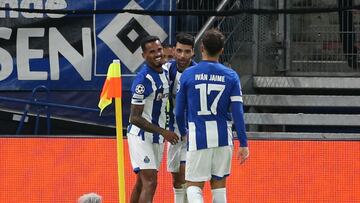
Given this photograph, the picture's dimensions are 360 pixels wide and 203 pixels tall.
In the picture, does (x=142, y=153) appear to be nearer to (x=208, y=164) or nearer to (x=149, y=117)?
(x=149, y=117)

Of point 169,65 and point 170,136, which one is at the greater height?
point 169,65

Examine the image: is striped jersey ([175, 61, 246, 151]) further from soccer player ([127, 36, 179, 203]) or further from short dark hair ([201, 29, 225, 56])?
soccer player ([127, 36, 179, 203])

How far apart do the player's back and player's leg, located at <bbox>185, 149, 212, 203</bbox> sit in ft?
0.21

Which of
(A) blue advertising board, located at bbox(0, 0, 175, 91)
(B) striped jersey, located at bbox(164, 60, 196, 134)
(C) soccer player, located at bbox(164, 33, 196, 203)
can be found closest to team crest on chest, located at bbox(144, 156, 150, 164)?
(C) soccer player, located at bbox(164, 33, 196, 203)

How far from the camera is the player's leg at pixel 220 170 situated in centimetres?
796

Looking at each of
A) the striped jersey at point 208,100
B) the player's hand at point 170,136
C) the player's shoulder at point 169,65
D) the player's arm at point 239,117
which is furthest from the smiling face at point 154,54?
the player's arm at point 239,117

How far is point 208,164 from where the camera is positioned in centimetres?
794

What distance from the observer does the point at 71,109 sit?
11.9 m

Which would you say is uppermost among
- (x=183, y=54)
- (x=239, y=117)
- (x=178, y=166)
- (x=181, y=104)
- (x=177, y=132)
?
(x=183, y=54)

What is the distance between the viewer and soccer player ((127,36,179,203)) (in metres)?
8.59

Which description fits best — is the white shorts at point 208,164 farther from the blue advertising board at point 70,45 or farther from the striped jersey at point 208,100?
the blue advertising board at point 70,45

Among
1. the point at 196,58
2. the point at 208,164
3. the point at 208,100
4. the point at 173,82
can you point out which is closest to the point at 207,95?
the point at 208,100

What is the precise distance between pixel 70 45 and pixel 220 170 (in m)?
4.62

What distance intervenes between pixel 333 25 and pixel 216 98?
521 centimetres
